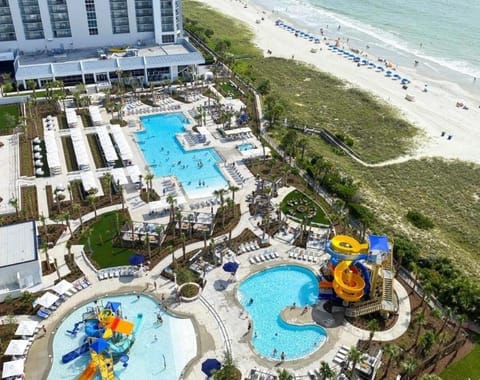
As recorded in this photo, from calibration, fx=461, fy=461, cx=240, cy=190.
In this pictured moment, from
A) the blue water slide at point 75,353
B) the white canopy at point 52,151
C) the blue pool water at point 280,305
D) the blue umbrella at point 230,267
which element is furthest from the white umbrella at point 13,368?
the white canopy at point 52,151

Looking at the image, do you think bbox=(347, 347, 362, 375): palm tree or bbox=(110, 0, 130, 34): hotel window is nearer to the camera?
bbox=(347, 347, 362, 375): palm tree

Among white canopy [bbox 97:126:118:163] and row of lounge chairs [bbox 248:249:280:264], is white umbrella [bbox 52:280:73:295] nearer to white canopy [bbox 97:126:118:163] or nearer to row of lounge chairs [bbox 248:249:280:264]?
row of lounge chairs [bbox 248:249:280:264]

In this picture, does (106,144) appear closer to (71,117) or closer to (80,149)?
(80,149)

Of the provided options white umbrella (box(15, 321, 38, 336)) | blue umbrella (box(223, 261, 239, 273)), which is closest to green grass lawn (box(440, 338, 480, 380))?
blue umbrella (box(223, 261, 239, 273))

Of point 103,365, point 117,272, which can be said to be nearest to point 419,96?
point 117,272

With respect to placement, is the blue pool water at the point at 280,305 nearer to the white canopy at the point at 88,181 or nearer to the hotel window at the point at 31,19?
the white canopy at the point at 88,181
